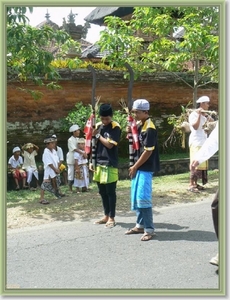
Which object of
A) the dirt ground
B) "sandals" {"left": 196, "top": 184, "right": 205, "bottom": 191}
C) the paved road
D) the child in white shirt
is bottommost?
the paved road

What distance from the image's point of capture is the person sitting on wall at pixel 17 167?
3867 mm

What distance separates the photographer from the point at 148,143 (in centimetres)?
419

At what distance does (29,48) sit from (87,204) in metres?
1.66

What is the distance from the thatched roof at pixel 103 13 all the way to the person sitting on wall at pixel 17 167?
132cm

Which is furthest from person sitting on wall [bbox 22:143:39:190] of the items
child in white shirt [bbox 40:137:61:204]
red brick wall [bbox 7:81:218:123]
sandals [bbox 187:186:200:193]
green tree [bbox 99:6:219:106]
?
sandals [bbox 187:186:200:193]

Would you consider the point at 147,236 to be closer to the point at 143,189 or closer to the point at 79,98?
the point at 143,189

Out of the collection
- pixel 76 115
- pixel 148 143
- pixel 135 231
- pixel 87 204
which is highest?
pixel 76 115

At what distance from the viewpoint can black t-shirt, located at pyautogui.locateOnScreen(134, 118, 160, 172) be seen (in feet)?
13.8

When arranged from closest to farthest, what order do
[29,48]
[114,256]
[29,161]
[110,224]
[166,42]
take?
[114,256] < [29,48] < [110,224] < [29,161] < [166,42]

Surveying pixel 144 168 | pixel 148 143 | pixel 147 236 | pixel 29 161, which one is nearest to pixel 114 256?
pixel 147 236

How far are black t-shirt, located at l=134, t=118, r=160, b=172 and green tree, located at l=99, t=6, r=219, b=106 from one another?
0.69 meters

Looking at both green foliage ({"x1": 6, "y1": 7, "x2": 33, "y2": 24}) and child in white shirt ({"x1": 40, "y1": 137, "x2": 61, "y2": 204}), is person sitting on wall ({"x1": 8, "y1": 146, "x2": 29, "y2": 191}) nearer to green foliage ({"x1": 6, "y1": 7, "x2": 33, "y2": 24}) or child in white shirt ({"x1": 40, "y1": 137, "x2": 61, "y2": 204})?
child in white shirt ({"x1": 40, "y1": 137, "x2": 61, "y2": 204})

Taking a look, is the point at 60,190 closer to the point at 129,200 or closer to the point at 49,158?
the point at 49,158

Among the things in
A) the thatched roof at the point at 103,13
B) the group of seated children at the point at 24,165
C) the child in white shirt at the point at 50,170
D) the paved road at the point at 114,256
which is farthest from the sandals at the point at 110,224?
the thatched roof at the point at 103,13
